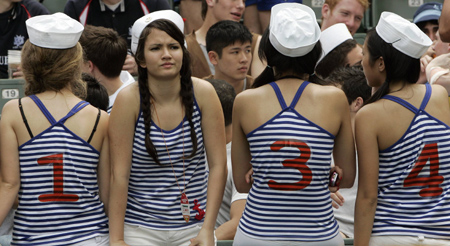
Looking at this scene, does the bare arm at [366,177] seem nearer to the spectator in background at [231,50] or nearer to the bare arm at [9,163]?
the bare arm at [9,163]

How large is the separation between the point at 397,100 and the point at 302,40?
47 cm

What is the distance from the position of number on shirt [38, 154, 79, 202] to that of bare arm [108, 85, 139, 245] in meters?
0.21

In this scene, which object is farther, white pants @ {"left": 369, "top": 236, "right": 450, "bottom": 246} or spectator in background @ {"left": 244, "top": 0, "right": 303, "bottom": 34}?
spectator in background @ {"left": 244, "top": 0, "right": 303, "bottom": 34}

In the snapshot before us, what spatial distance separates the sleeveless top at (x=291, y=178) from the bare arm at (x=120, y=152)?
0.56 m

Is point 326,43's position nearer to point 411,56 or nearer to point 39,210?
point 411,56

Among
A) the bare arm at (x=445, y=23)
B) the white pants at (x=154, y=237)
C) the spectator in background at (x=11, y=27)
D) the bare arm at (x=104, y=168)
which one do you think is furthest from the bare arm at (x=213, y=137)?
the spectator in background at (x=11, y=27)

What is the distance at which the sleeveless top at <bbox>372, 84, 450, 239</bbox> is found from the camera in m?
2.65

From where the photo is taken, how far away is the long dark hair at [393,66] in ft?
8.99

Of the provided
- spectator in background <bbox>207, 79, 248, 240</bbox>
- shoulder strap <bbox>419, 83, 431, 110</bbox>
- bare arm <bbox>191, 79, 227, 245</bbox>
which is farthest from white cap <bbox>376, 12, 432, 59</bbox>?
spectator in background <bbox>207, 79, 248, 240</bbox>

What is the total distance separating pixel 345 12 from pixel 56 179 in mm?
3476

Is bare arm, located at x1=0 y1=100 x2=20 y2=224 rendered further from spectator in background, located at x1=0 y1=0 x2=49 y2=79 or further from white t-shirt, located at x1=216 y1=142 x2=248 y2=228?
spectator in background, located at x1=0 y1=0 x2=49 y2=79

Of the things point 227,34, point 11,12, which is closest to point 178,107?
point 227,34

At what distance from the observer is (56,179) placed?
270 centimetres

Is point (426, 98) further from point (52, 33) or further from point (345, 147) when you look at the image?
point (52, 33)
